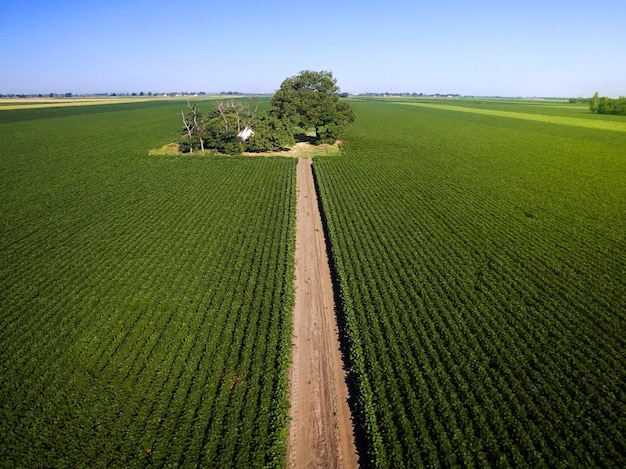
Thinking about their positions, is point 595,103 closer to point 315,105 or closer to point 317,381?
point 315,105

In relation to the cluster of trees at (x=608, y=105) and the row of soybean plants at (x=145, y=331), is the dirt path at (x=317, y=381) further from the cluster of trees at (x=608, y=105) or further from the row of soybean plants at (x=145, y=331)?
the cluster of trees at (x=608, y=105)

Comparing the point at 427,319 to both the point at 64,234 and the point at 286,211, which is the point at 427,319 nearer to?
the point at 286,211

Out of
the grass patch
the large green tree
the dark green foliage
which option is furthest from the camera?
the large green tree

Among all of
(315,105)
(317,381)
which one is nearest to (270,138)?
(315,105)

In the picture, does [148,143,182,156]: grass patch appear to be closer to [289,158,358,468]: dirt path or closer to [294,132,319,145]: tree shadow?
[294,132,319,145]: tree shadow

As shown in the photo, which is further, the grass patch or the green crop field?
the grass patch

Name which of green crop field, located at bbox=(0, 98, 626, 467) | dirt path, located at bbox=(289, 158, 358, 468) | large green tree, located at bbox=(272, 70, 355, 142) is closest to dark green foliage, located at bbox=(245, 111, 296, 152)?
large green tree, located at bbox=(272, 70, 355, 142)

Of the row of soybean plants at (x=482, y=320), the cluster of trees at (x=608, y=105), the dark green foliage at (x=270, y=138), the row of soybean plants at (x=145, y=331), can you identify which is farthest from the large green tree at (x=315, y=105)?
the cluster of trees at (x=608, y=105)

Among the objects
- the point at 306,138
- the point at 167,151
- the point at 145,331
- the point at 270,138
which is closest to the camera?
the point at 145,331
